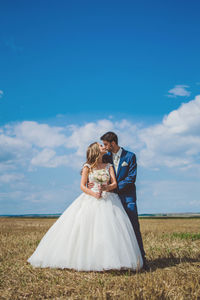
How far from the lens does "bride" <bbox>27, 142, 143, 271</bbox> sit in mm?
6539

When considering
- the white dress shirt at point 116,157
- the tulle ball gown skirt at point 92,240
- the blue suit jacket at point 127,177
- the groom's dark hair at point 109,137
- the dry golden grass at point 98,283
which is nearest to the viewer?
the dry golden grass at point 98,283

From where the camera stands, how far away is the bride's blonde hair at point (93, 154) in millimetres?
7344

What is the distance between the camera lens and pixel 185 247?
33.6ft

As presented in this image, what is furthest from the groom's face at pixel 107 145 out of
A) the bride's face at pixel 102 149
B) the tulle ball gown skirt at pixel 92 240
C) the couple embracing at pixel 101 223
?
the tulle ball gown skirt at pixel 92 240

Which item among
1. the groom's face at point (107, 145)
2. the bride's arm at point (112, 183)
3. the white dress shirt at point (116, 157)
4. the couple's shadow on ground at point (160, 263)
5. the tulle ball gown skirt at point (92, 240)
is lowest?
the couple's shadow on ground at point (160, 263)

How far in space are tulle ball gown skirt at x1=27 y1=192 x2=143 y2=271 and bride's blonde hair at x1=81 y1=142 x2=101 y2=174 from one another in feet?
2.42

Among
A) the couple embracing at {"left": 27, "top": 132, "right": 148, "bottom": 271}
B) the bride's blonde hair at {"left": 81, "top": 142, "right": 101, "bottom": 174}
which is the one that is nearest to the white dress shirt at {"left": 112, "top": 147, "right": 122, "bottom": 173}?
the couple embracing at {"left": 27, "top": 132, "right": 148, "bottom": 271}

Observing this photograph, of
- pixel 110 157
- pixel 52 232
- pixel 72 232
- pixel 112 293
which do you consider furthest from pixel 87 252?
pixel 110 157

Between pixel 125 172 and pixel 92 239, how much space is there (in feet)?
5.91

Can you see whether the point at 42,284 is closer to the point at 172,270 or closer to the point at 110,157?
the point at 172,270

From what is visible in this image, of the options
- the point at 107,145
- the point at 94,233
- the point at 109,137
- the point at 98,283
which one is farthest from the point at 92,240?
the point at 109,137

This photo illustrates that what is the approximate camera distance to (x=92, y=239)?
6797 mm

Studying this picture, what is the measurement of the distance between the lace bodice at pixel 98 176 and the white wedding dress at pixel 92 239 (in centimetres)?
2

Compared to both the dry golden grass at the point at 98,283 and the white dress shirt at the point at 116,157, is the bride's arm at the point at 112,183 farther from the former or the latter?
the dry golden grass at the point at 98,283
